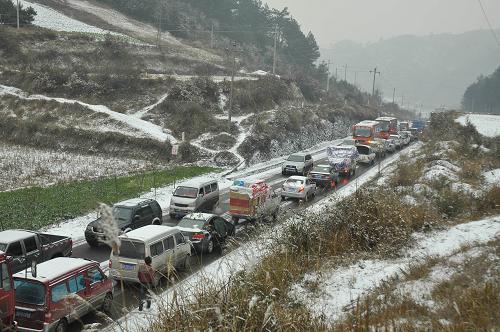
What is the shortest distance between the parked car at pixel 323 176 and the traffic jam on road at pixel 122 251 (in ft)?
0.23

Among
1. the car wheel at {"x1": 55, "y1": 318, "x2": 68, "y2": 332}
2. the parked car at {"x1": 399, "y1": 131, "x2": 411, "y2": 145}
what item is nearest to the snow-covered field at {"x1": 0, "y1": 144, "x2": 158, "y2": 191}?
the car wheel at {"x1": 55, "y1": 318, "x2": 68, "y2": 332}

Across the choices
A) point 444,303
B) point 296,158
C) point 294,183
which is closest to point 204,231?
point 444,303

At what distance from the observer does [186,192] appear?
25.7 m

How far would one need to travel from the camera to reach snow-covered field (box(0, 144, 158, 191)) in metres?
30.3

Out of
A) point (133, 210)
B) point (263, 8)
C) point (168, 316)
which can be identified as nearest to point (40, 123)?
point (133, 210)

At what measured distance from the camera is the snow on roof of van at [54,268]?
1174 cm

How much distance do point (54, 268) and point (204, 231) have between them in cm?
744

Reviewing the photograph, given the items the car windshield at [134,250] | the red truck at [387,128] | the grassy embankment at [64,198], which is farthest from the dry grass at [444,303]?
the red truck at [387,128]

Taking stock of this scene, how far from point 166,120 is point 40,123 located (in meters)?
12.1

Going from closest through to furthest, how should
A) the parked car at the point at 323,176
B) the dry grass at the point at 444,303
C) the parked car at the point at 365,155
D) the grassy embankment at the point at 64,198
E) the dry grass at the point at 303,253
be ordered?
1. the dry grass at the point at 444,303
2. the dry grass at the point at 303,253
3. the grassy embankment at the point at 64,198
4. the parked car at the point at 323,176
5. the parked car at the point at 365,155

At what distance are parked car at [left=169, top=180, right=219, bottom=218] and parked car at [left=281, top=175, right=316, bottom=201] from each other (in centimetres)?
529

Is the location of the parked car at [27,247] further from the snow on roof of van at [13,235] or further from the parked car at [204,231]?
the parked car at [204,231]

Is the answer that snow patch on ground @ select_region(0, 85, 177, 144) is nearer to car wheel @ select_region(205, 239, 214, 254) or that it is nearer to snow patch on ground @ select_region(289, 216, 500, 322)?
car wheel @ select_region(205, 239, 214, 254)

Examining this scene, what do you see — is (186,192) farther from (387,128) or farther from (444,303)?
(387,128)
